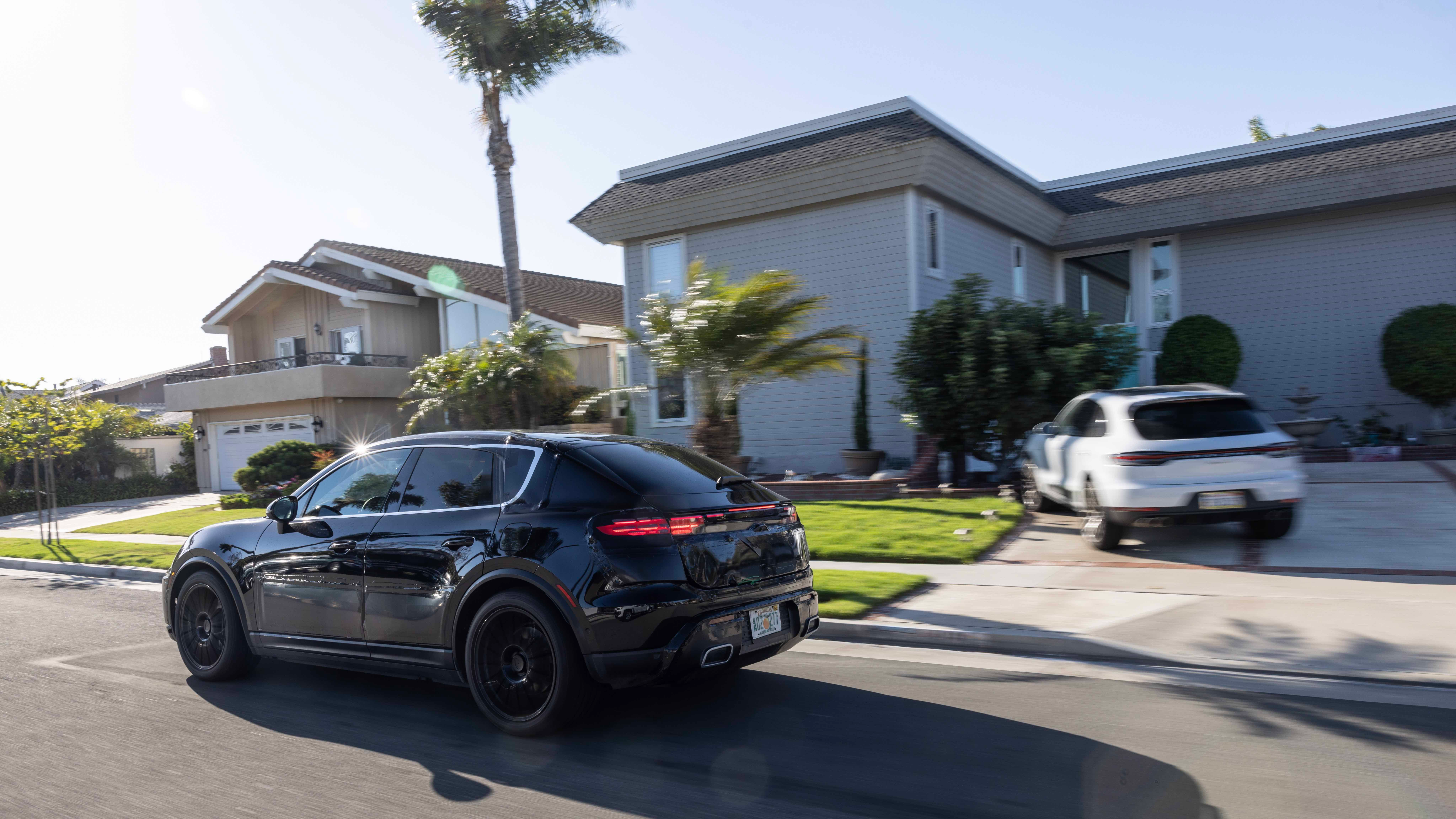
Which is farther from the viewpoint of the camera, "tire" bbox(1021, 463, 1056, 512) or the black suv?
"tire" bbox(1021, 463, 1056, 512)

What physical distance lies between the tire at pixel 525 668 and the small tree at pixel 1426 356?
16.2 meters

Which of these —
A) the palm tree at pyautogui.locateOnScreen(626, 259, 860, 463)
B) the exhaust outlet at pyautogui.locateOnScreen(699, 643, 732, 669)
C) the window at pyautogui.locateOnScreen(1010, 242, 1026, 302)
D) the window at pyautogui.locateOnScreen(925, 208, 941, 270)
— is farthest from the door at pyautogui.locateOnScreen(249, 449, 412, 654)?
the window at pyautogui.locateOnScreen(1010, 242, 1026, 302)

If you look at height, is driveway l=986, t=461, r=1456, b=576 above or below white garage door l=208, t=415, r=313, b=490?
below

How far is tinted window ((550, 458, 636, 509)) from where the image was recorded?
15.9 feet

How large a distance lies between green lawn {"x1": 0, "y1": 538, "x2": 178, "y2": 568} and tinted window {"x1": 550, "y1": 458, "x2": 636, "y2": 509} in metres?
10.0

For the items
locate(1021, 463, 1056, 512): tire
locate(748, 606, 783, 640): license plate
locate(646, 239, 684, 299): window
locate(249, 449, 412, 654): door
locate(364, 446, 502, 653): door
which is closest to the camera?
locate(748, 606, 783, 640): license plate

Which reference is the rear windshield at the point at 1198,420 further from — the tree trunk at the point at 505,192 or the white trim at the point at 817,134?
the tree trunk at the point at 505,192

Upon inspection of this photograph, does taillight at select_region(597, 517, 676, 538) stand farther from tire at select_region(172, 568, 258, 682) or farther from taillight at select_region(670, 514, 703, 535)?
tire at select_region(172, 568, 258, 682)

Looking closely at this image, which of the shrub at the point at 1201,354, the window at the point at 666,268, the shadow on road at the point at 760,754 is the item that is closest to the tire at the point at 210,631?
the shadow on road at the point at 760,754

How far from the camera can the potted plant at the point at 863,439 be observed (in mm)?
16266

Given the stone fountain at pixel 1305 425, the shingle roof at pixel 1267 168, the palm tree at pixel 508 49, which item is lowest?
the stone fountain at pixel 1305 425

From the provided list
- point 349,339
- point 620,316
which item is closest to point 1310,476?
point 620,316

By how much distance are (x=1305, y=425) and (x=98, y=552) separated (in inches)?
781

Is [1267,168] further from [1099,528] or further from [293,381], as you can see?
[293,381]
